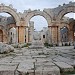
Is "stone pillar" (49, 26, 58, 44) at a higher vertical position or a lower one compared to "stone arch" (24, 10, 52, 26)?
lower

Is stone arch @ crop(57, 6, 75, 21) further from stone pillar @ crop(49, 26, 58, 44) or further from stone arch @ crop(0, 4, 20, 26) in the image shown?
stone arch @ crop(0, 4, 20, 26)

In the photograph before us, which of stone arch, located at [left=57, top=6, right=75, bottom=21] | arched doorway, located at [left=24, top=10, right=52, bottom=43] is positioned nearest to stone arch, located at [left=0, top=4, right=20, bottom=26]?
arched doorway, located at [left=24, top=10, right=52, bottom=43]

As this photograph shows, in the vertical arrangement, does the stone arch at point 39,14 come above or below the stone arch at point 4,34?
above

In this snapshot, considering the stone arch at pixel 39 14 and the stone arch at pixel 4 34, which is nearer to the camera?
the stone arch at pixel 39 14

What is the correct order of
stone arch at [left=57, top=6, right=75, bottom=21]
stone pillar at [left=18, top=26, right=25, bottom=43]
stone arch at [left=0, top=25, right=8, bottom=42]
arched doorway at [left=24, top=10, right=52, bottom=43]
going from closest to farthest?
stone arch at [left=57, top=6, right=75, bottom=21]
arched doorway at [left=24, top=10, right=52, bottom=43]
stone pillar at [left=18, top=26, right=25, bottom=43]
stone arch at [left=0, top=25, right=8, bottom=42]

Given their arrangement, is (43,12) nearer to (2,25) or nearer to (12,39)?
(2,25)

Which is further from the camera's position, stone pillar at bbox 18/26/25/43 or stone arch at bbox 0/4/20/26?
stone pillar at bbox 18/26/25/43

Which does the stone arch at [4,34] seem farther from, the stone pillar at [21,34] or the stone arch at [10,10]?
the stone pillar at [21,34]

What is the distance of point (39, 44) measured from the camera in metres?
19.1

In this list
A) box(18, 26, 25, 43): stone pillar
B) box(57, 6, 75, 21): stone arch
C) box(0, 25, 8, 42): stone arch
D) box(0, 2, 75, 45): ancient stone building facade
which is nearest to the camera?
box(57, 6, 75, 21): stone arch

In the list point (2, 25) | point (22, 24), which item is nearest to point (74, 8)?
point (22, 24)

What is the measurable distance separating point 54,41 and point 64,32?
810 inches

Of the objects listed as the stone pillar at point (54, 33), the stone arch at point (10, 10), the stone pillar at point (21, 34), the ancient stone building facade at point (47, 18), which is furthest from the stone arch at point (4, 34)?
the stone pillar at point (54, 33)

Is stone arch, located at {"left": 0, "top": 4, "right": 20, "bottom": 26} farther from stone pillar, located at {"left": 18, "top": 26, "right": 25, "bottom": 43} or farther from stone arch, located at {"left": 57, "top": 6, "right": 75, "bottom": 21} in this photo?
stone arch, located at {"left": 57, "top": 6, "right": 75, "bottom": 21}
